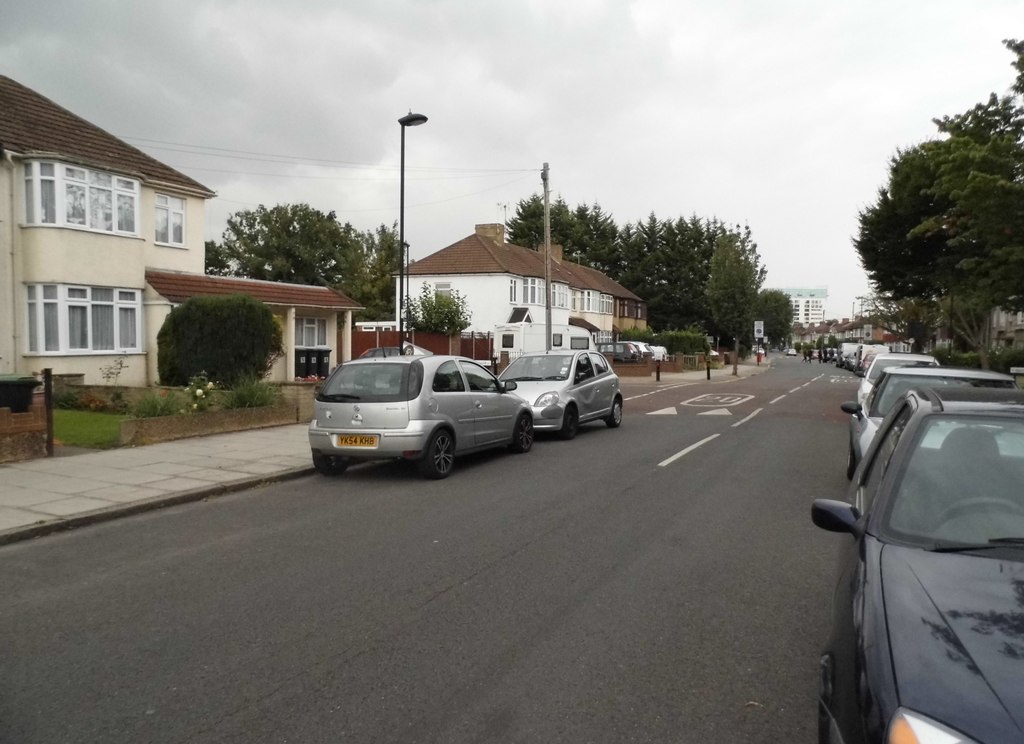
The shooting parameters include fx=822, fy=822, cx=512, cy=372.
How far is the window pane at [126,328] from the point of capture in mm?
21188

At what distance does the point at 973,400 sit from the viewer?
427 cm

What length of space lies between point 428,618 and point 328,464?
611 cm

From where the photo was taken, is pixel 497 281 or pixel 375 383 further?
pixel 497 281

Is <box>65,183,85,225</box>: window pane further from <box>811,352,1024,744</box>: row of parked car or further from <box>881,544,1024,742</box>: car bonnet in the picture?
<box>881,544,1024,742</box>: car bonnet

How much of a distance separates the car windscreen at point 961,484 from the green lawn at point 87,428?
11702mm

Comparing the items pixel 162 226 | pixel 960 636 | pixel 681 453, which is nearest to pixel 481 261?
pixel 162 226

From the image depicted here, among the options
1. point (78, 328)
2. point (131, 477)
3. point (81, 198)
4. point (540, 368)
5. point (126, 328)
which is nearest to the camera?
point (131, 477)

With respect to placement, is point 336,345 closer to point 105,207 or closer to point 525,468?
point 105,207

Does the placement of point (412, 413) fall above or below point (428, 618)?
above

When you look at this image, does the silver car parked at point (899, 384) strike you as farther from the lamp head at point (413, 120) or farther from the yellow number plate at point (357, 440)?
the lamp head at point (413, 120)

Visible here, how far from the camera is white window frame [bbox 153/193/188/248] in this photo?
76.4 feet

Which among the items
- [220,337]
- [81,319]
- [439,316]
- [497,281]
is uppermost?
[497,281]

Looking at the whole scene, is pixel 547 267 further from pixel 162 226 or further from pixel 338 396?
pixel 338 396

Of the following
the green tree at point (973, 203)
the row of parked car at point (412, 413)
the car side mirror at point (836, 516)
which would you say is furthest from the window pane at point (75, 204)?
the car side mirror at point (836, 516)
